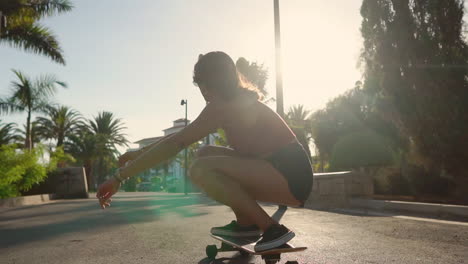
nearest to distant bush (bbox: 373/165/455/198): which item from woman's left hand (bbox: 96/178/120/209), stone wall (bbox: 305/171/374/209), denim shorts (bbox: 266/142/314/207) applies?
stone wall (bbox: 305/171/374/209)

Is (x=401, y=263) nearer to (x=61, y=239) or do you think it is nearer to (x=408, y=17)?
(x=61, y=239)

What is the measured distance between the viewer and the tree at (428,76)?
481 inches

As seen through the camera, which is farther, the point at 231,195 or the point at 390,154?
Result: the point at 390,154

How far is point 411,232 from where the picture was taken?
15.2 ft

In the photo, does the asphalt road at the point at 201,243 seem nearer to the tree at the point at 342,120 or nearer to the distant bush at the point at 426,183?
the distant bush at the point at 426,183

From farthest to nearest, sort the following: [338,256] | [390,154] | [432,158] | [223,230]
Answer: [390,154], [432,158], [338,256], [223,230]

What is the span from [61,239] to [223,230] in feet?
9.30

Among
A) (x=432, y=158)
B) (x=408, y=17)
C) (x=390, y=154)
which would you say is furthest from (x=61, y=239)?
(x=390, y=154)

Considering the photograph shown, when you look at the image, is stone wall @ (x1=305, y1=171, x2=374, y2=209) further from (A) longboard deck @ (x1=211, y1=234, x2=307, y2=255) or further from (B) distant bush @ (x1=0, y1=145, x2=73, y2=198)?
(B) distant bush @ (x1=0, y1=145, x2=73, y2=198)

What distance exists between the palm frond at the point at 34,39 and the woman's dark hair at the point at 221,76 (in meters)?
17.0

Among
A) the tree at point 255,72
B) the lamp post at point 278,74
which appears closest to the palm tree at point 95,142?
the tree at point 255,72

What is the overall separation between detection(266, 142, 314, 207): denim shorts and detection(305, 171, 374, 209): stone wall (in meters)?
6.81

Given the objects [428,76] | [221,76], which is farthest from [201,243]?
[428,76]

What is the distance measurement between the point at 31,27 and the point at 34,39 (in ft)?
1.73
